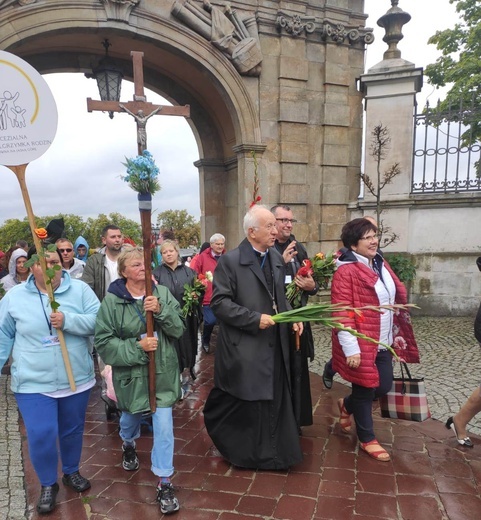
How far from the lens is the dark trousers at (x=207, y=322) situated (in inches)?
246

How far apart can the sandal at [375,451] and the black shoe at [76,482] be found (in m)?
2.11

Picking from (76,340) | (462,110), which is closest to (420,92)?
(462,110)

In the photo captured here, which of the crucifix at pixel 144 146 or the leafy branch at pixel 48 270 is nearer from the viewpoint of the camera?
the leafy branch at pixel 48 270

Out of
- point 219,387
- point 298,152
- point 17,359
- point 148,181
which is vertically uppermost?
point 298,152

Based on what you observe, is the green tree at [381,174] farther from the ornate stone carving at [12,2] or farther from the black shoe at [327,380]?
the ornate stone carving at [12,2]

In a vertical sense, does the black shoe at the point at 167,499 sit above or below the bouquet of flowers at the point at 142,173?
below

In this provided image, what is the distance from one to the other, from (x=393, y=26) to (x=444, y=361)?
22.2ft

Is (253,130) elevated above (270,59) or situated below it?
below

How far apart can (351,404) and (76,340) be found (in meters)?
2.24

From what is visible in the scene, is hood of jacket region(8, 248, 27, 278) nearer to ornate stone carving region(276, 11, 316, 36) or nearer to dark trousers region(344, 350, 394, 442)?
dark trousers region(344, 350, 394, 442)

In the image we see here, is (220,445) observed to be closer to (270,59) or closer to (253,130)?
(253,130)

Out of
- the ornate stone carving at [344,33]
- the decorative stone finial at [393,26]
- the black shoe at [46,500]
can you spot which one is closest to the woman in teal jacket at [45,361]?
the black shoe at [46,500]

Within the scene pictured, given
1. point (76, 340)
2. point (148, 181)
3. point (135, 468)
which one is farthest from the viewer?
point (135, 468)

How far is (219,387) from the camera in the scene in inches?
123
